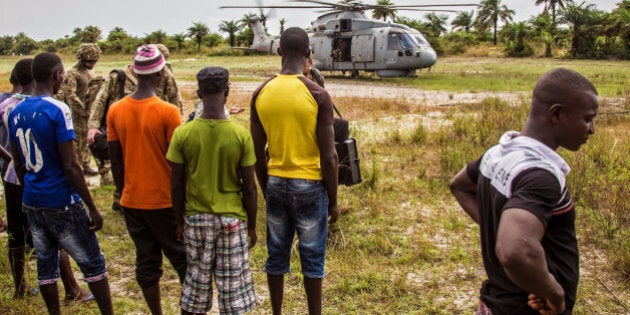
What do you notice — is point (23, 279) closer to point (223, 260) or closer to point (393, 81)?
point (223, 260)

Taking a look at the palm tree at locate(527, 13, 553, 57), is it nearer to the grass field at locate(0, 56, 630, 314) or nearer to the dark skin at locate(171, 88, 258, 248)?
the grass field at locate(0, 56, 630, 314)

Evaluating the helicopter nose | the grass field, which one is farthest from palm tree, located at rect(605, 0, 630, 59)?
the grass field

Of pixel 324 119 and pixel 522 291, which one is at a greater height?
pixel 324 119

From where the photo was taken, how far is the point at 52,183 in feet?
10.3

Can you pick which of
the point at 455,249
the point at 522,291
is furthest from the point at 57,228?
the point at 455,249

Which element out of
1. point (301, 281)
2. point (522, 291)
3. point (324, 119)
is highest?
point (324, 119)

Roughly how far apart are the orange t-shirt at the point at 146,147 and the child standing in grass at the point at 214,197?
0.22 meters

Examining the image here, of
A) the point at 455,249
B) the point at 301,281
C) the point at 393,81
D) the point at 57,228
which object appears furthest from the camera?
the point at 393,81

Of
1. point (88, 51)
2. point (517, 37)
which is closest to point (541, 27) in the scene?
point (517, 37)

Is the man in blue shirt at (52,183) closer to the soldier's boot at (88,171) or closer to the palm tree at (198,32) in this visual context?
the soldier's boot at (88,171)

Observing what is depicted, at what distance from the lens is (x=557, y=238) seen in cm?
186

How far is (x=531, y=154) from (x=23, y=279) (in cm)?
346

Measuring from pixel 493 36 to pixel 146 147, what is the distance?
44540 mm

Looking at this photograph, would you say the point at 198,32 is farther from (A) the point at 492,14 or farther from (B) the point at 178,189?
(B) the point at 178,189
